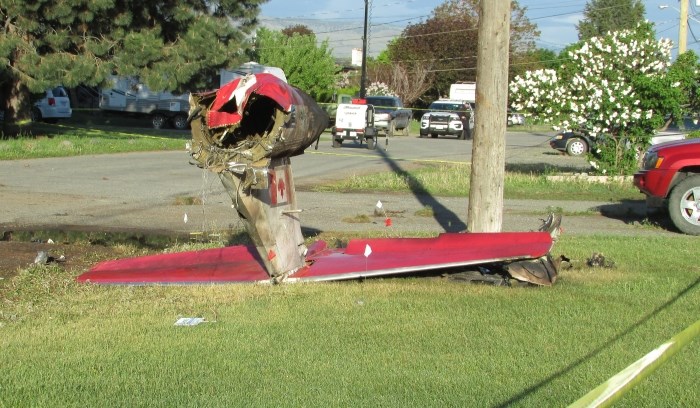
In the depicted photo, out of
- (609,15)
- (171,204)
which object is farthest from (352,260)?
(609,15)

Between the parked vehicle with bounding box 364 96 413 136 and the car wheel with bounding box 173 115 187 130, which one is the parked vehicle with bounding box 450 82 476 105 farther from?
the car wheel with bounding box 173 115 187 130

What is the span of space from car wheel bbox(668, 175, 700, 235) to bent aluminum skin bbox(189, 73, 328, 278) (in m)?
6.41

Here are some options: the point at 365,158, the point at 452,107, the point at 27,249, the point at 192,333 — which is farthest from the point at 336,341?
the point at 452,107

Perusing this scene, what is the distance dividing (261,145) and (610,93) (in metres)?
12.7

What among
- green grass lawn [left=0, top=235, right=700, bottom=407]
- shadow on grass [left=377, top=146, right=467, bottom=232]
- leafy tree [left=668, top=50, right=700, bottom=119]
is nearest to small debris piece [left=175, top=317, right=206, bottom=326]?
green grass lawn [left=0, top=235, right=700, bottom=407]

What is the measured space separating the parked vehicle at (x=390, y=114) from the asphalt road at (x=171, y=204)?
19.6m

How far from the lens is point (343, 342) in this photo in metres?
6.08

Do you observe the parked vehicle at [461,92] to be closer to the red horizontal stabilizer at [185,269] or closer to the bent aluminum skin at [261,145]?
the red horizontal stabilizer at [185,269]

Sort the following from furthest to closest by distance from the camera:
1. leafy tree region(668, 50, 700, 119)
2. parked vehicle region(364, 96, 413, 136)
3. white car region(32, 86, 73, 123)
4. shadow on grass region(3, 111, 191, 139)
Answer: parked vehicle region(364, 96, 413, 136) → white car region(32, 86, 73, 123) → shadow on grass region(3, 111, 191, 139) → leafy tree region(668, 50, 700, 119)

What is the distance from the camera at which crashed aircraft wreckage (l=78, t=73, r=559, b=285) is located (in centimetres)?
743

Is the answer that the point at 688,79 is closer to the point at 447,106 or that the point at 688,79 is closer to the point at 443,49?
the point at 447,106

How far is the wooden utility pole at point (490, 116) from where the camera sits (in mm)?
9648

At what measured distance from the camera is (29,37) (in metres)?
27.1

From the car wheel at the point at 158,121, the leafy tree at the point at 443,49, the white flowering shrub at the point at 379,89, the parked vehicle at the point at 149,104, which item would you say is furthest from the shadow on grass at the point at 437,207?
the leafy tree at the point at 443,49
